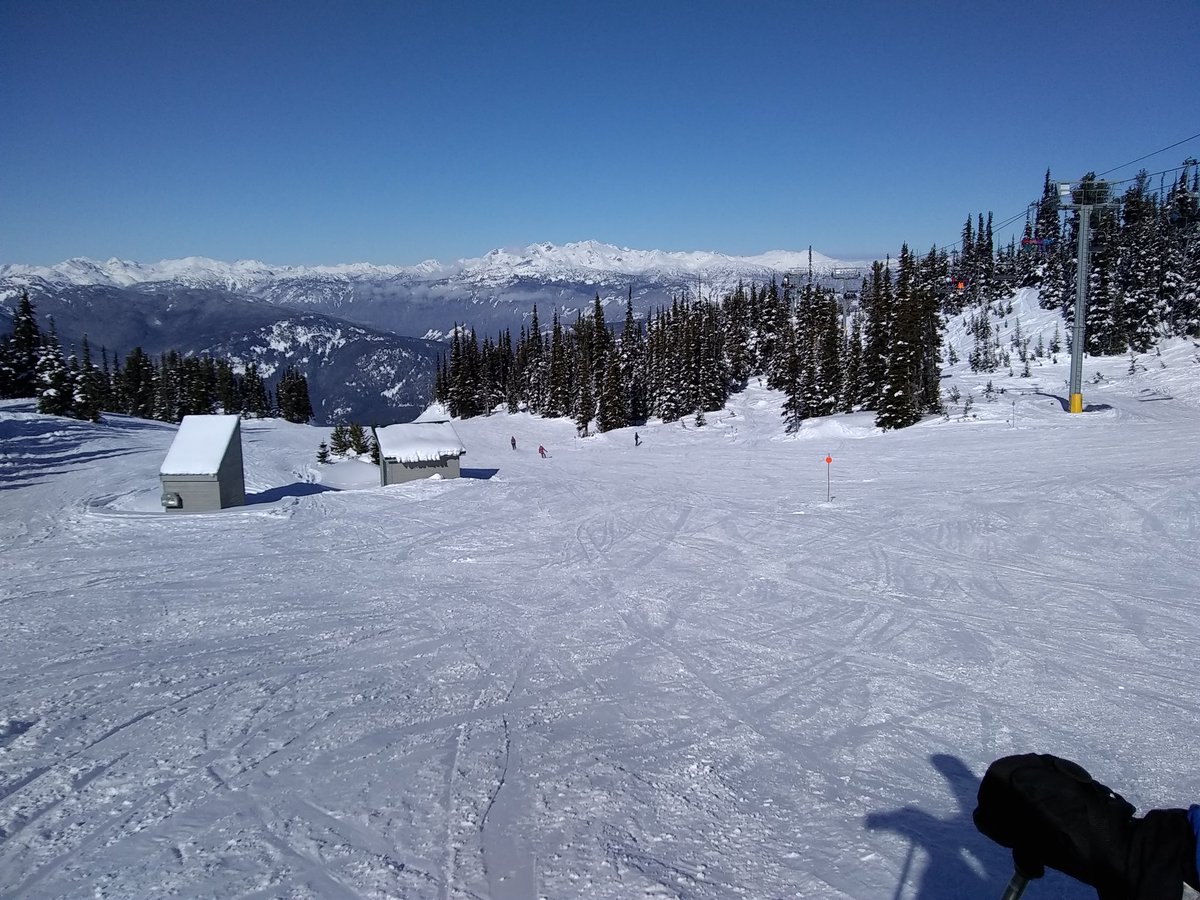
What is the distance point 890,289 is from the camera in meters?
52.0

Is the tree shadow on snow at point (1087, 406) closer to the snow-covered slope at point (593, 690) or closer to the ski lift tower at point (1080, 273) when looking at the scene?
the ski lift tower at point (1080, 273)

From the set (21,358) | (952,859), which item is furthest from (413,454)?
(21,358)

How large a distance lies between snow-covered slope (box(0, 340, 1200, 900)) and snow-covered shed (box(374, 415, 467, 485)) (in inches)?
331

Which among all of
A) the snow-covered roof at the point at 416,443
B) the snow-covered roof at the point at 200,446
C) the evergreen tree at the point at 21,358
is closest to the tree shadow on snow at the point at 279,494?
the snow-covered roof at the point at 200,446

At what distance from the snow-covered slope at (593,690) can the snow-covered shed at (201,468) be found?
2.82 metres

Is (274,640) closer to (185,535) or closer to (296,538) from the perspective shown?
(296,538)

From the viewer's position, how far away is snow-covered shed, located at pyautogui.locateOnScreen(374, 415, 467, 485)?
29.4 meters

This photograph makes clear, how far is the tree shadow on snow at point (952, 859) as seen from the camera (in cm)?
467

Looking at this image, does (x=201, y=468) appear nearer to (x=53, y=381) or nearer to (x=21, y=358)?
(x=53, y=381)

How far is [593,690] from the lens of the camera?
27.9ft

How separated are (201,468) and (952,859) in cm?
2458

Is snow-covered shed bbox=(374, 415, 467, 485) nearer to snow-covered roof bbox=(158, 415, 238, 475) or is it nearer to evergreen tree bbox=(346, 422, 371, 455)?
snow-covered roof bbox=(158, 415, 238, 475)

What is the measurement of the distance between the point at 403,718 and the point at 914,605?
8.54m

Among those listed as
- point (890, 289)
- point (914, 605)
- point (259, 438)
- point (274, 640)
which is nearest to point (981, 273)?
point (890, 289)
